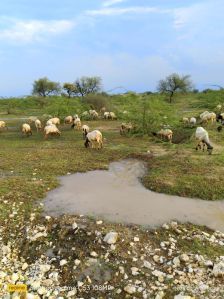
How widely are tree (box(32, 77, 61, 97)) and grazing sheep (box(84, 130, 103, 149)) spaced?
3923 centimetres

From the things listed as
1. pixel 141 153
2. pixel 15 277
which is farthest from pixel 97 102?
pixel 15 277

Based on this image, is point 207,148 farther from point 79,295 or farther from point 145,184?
point 79,295

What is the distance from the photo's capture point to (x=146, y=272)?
709 centimetres

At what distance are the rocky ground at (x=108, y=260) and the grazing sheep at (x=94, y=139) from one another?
9165mm

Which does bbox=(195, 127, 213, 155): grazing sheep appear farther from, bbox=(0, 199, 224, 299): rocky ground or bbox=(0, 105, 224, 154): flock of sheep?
bbox=(0, 199, 224, 299): rocky ground

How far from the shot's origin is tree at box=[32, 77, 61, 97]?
56281 mm

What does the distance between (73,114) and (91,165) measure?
16.4m

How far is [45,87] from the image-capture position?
2231 inches

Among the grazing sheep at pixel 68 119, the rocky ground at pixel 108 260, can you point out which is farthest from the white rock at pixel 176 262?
the grazing sheep at pixel 68 119

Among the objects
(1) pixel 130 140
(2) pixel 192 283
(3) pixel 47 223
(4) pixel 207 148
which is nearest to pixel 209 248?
(2) pixel 192 283

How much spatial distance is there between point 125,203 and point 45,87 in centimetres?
4864

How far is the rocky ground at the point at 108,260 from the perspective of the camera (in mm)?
6637

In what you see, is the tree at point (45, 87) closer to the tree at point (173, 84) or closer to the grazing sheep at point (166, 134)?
the tree at point (173, 84)

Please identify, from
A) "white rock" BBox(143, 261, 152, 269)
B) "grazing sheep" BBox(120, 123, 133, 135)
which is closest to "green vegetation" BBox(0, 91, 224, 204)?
"grazing sheep" BBox(120, 123, 133, 135)
